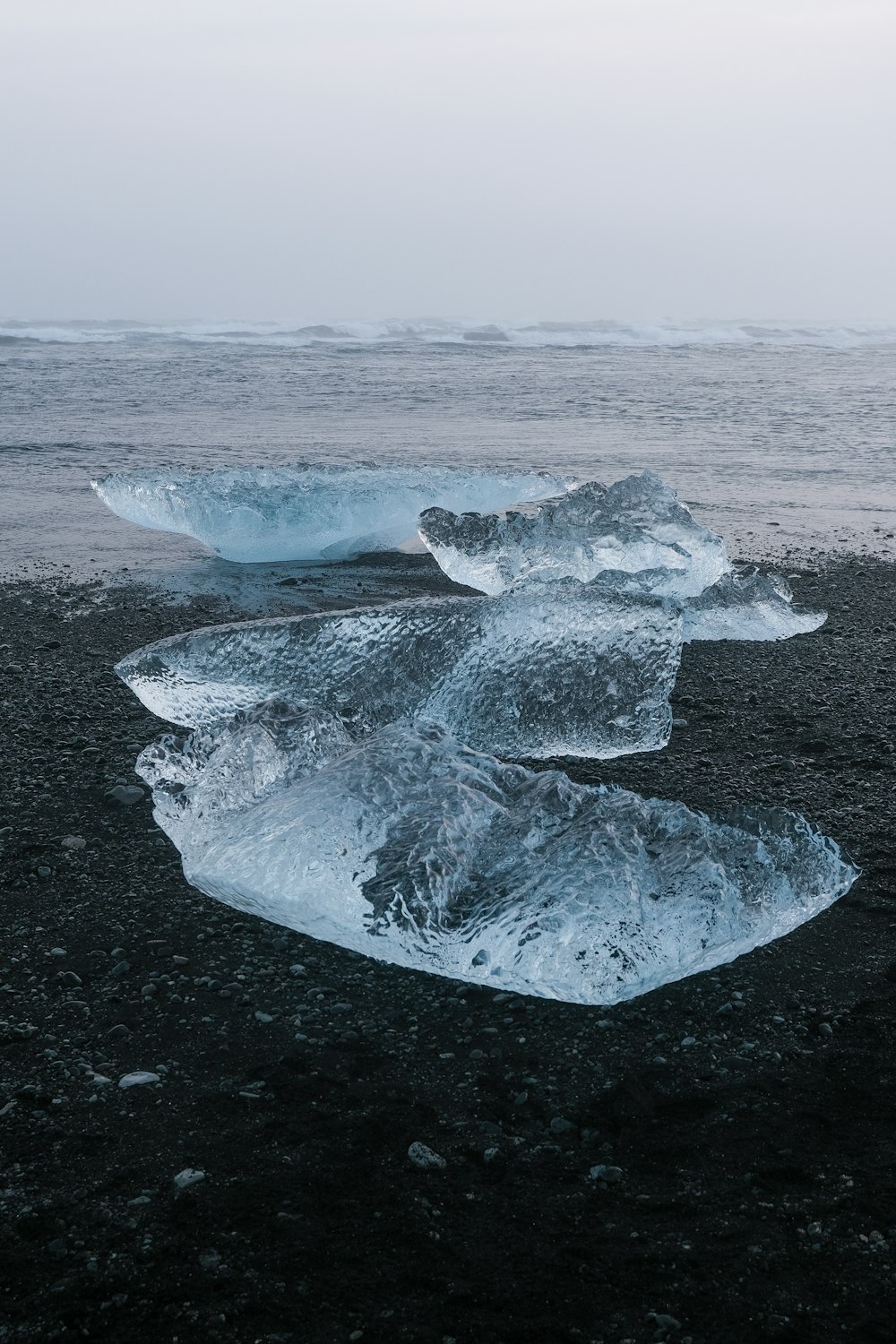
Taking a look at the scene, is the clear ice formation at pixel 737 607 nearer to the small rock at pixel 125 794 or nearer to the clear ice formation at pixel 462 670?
the clear ice formation at pixel 462 670

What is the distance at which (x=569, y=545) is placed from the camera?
5.68 m

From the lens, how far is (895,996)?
8.11 feet

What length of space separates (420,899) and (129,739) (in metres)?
1.63

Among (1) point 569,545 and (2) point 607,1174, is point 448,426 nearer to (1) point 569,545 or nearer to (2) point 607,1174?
(1) point 569,545

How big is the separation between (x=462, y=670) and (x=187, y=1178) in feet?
7.65

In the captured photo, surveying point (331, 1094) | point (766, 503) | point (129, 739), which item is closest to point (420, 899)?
point (331, 1094)

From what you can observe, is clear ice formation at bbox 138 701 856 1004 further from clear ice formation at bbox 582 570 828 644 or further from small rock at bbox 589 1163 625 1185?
clear ice formation at bbox 582 570 828 644

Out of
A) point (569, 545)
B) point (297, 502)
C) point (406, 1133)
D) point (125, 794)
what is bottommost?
point (406, 1133)

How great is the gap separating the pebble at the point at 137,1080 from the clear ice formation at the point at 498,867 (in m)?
0.53

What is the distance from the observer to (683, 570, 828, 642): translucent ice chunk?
4973mm

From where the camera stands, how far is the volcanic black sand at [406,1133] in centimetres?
171

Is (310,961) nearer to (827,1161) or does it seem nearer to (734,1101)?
(734,1101)

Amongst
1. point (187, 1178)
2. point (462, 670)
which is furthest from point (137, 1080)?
point (462, 670)

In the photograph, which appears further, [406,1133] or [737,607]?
[737,607]
